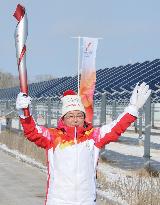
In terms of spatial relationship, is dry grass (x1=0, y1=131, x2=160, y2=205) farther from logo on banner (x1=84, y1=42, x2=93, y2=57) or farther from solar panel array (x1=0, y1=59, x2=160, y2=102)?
solar panel array (x1=0, y1=59, x2=160, y2=102)

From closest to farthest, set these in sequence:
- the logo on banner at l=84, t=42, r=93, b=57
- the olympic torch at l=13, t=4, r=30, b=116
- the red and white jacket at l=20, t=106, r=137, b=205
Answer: the olympic torch at l=13, t=4, r=30, b=116
the red and white jacket at l=20, t=106, r=137, b=205
the logo on banner at l=84, t=42, r=93, b=57

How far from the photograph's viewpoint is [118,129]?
474 cm

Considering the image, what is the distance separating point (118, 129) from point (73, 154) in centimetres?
44

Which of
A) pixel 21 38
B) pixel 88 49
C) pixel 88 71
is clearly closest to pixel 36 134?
pixel 21 38

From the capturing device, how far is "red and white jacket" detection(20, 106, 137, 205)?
15.0ft

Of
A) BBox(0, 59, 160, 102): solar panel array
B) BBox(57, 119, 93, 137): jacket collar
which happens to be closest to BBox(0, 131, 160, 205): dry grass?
BBox(0, 59, 160, 102): solar panel array

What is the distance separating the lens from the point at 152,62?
1938cm

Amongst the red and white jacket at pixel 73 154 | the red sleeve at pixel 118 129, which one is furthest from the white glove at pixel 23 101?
the red sleeve at pixel 118 129

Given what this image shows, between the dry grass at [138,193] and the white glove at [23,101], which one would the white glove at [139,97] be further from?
the dry grass at [138,193]

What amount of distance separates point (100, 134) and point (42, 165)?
10.0 m

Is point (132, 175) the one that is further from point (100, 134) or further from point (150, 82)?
point (100, 134)

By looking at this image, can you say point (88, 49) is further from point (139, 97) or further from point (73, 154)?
point (73, 154)

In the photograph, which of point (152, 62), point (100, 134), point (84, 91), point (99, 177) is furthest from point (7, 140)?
point (100, 134)

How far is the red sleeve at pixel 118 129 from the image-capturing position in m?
4.70
